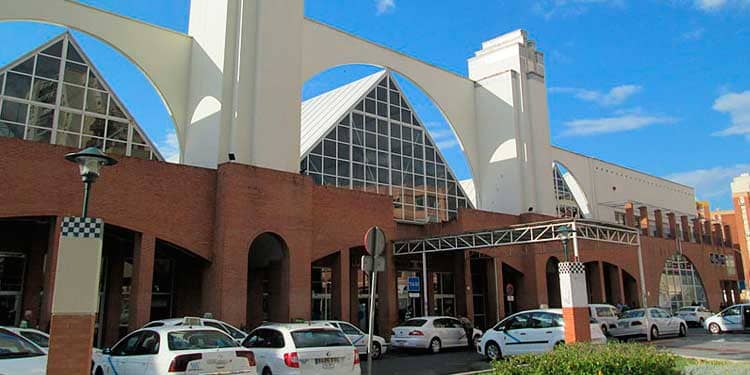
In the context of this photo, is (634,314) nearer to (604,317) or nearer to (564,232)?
(604,317)

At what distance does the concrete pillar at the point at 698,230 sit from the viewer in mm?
50969

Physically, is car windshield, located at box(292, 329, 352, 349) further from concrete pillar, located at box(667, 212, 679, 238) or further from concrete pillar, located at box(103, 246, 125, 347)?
concrete pillar, located at box(667, 212, 679, 238)

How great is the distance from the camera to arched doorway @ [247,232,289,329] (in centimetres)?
2264

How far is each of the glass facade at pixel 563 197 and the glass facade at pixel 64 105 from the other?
28.7m

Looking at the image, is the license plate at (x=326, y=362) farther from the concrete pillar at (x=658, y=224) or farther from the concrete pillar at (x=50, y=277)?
the concrete pillar at (x=658, y=224)

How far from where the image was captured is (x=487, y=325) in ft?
104

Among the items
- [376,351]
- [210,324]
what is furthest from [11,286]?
[376,351]

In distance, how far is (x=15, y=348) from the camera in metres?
9.78

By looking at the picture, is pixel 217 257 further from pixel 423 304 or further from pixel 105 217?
pixel 423 304

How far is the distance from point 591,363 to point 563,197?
3729 centimetres

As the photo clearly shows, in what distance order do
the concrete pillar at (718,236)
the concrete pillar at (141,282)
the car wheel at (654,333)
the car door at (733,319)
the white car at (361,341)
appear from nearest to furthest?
the concrete pillar at (141,282)
the white car at (361,341)
the car wheel at (654,333)
the car door at (733,319)
the concrete pillar at (718,236)

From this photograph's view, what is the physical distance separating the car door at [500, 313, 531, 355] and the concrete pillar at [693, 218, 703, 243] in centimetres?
4022

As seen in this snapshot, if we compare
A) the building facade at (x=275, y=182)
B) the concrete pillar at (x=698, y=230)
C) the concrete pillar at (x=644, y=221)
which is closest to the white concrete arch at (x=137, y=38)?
the building facade at (x=275, y=182)

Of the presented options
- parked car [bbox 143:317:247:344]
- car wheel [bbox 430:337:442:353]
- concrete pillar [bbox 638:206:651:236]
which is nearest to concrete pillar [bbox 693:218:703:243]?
concrete pillar [bbox 638:206:651:236]
